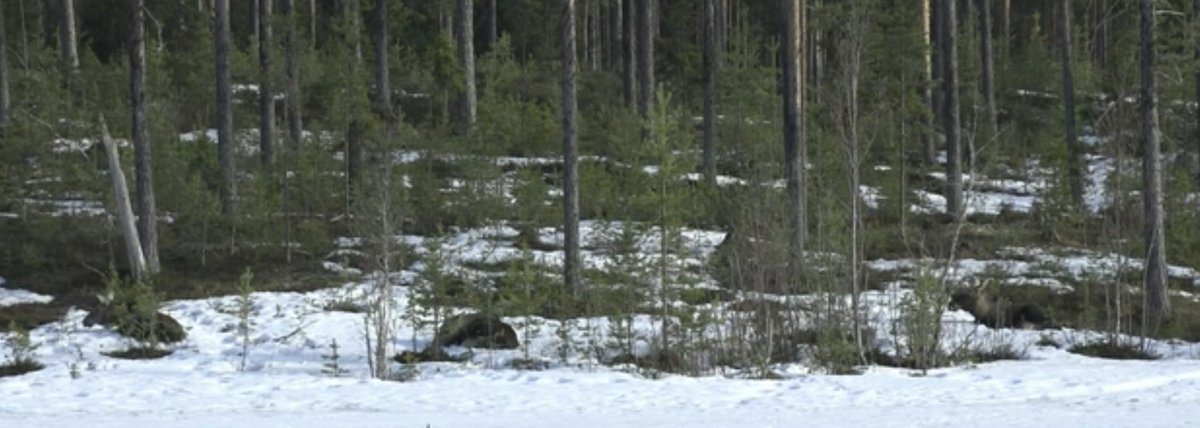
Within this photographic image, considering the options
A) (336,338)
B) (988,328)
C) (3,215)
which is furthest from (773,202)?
(3,215)

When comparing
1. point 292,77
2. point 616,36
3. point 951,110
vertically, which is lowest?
point 951,110

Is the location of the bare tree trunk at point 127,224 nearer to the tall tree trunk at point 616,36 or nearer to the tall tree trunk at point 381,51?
the tall tree trunk at point 381,51

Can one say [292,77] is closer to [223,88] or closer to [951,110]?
[223,88]

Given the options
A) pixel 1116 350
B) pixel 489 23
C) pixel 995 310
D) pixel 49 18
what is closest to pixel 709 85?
pixel 995 310

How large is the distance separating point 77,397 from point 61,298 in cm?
714

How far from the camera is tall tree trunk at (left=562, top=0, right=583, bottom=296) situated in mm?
20953

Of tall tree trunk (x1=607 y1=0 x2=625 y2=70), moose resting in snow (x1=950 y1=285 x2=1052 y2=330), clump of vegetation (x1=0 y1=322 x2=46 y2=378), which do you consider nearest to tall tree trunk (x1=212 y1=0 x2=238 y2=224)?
clump of vegetation (x1=0 y1=322 x2=46 y2=378)

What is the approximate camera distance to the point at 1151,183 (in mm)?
20578

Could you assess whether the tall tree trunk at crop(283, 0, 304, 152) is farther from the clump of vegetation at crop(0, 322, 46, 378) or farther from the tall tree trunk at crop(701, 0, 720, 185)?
the clump of vegetation at crop(0, 322, 46, 378)

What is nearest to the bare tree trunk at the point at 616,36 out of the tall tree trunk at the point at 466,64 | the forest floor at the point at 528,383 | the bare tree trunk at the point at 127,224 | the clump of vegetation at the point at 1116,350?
the tall tree trunk at the point at 466,64

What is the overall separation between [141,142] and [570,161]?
7230 millimetres

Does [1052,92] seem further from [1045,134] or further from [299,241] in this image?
[299,241]

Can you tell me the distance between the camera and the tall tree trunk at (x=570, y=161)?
2095 cm

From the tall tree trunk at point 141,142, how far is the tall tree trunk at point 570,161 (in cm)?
695
